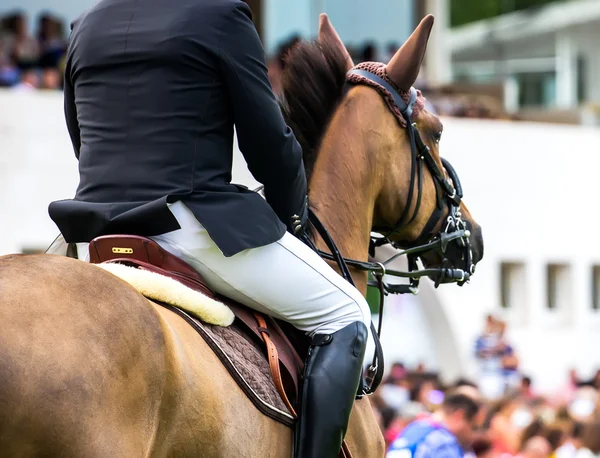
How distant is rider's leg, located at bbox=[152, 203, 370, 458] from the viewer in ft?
10.8

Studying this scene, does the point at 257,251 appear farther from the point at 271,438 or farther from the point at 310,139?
the point at 310,139

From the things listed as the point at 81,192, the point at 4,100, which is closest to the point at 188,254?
the point at 81,192

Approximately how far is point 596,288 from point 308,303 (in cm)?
1709

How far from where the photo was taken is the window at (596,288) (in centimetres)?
1944

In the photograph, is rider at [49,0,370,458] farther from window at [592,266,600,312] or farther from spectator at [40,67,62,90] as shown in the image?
window at [592,266,600,312]

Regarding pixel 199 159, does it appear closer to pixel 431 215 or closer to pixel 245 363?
pixel 245 363

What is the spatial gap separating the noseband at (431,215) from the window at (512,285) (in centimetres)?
1373

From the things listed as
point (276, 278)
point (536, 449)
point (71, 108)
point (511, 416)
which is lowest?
point (511, 416)

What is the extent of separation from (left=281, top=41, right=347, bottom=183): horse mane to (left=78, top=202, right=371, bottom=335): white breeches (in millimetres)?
741

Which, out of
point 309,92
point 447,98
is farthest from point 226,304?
point 447,98

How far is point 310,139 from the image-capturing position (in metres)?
4.15

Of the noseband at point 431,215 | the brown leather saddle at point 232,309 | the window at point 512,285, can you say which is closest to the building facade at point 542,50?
the window at point 512,285

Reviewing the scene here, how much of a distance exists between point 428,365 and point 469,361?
63 centimetres

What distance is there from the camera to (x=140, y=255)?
324 cm
